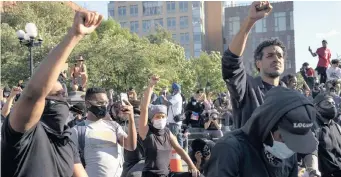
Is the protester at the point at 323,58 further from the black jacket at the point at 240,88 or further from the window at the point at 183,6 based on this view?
the window at the point at 183,6

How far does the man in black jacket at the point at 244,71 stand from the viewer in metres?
3.49

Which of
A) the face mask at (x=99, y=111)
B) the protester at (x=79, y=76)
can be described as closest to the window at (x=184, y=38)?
the protester at (x=79, y=76)

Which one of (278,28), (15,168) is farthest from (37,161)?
(278,28)

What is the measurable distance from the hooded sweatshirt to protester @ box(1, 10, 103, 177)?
0.87m

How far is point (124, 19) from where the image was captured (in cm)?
11006

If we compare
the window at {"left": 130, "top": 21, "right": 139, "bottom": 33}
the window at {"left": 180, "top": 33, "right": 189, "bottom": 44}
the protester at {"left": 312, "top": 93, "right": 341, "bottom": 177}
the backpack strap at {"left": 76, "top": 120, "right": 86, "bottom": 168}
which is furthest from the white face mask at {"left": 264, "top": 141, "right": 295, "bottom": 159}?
the window at {"left": 130, "top": 21, "right": 139, "bottom": 33}

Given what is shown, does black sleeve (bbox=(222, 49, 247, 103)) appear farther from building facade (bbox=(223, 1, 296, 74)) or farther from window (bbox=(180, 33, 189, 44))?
window (bbox=(180, 33, 189, 44))

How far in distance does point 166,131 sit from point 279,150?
12.8ft

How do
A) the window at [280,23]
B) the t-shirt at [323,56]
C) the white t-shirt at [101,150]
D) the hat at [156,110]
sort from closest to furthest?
1. the white t-shirt at [101,150]
2. the hat at [156,110]
3. the t-shirt at [323,56]
4. the window at [280,23]

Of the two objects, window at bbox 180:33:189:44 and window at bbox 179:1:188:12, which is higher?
window at bbox 179:1:188:12

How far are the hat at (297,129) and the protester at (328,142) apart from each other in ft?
10.9

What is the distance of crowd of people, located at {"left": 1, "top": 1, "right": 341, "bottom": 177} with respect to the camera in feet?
7.34

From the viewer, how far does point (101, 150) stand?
4.95m

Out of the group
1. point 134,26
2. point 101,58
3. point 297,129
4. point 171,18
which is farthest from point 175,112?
point 134,26
